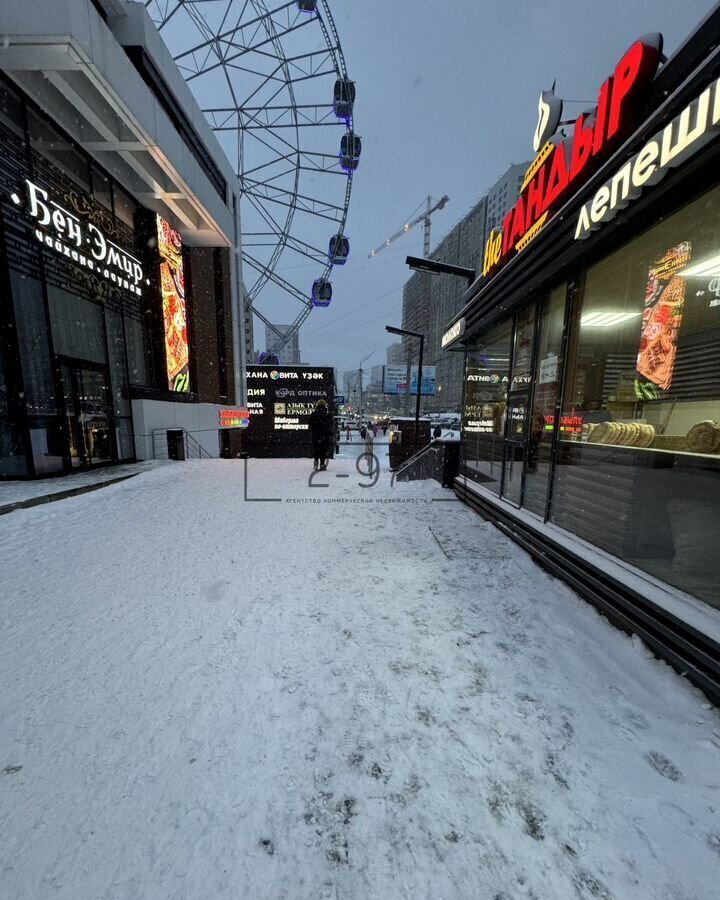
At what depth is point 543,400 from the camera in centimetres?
515

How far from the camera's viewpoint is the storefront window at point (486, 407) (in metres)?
6.70

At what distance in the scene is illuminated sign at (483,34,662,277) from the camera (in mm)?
2900

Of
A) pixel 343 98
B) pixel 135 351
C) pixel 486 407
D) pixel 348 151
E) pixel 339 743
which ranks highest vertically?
pixel 343 98

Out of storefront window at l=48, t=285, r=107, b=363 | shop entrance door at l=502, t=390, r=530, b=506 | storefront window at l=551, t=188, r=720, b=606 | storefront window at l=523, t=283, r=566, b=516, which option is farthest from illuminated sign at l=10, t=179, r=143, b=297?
storefront window at l=551, t=188, r=720, b=606

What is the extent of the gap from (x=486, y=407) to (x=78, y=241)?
1158 cm

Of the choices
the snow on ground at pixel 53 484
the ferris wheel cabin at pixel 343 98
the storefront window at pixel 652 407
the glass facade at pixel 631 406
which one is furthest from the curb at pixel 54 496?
the ferris wheel cabin at pixel 343 98

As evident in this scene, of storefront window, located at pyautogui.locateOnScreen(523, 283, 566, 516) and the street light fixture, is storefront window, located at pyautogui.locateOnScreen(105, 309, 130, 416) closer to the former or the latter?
the street light fixture

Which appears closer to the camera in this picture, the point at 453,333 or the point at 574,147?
the point at 574,147

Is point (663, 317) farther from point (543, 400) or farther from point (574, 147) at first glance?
point (574, 147)

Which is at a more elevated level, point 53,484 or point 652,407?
point 652,407

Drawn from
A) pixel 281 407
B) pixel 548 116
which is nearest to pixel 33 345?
pixel 548 116

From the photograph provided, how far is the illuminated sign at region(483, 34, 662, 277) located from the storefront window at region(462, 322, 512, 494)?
2.09 m

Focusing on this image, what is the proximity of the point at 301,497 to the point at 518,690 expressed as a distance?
530 cm

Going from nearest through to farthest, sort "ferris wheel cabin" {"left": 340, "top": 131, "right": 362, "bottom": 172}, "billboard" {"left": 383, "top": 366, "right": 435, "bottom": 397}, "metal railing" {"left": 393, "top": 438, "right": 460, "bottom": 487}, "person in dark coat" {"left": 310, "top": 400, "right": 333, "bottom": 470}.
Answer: "metal railing" {"left": 393, "top": 438, "right": 460, "bottom": 487} < "person in dark coat" {"left": 310, "top": 400, "right": 333, "bottom": 470} < "ferris wheel cabin" {"left": 340, "top": 131, "right": 362, "bottom": 172} < "billboard" {"left": 383, "top": 366, "right": 435, "bottom": 397}
